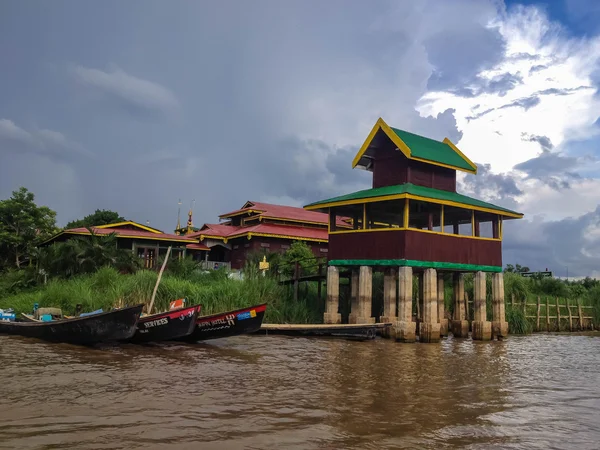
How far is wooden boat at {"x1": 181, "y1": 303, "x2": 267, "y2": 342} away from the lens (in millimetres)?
17828

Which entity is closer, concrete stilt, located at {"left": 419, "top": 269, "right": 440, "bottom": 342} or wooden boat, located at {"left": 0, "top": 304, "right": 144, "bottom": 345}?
wooden boat, located at {"left": 0, "top": 304, "right": 144, "bottom": 345}

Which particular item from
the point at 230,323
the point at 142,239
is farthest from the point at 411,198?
the point at 142,239

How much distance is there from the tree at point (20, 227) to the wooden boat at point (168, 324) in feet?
65.5

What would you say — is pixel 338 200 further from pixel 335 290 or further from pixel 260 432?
pixel 260 432

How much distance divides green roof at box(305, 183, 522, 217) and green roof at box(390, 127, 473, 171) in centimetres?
129

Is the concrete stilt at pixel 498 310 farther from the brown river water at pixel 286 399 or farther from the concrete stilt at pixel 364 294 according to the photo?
the brown river water at pixel 286 399

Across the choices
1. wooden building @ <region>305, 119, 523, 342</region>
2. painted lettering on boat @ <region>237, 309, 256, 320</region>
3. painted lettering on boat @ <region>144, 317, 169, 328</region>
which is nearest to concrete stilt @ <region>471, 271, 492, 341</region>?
wooden building @ <region>305, 119, 523, 342</region>

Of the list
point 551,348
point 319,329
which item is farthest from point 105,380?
point 551,348

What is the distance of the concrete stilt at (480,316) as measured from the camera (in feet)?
76.2

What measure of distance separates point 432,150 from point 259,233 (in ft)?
49.1

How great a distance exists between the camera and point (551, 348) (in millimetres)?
21516

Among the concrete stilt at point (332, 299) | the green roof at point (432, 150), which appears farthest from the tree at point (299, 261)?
the green roof at point (432, 150)

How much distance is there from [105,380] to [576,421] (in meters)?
8.87

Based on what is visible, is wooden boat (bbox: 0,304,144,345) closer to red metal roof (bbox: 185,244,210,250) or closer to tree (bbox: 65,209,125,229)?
red metal roof (bbox: 185,244,210,250)
